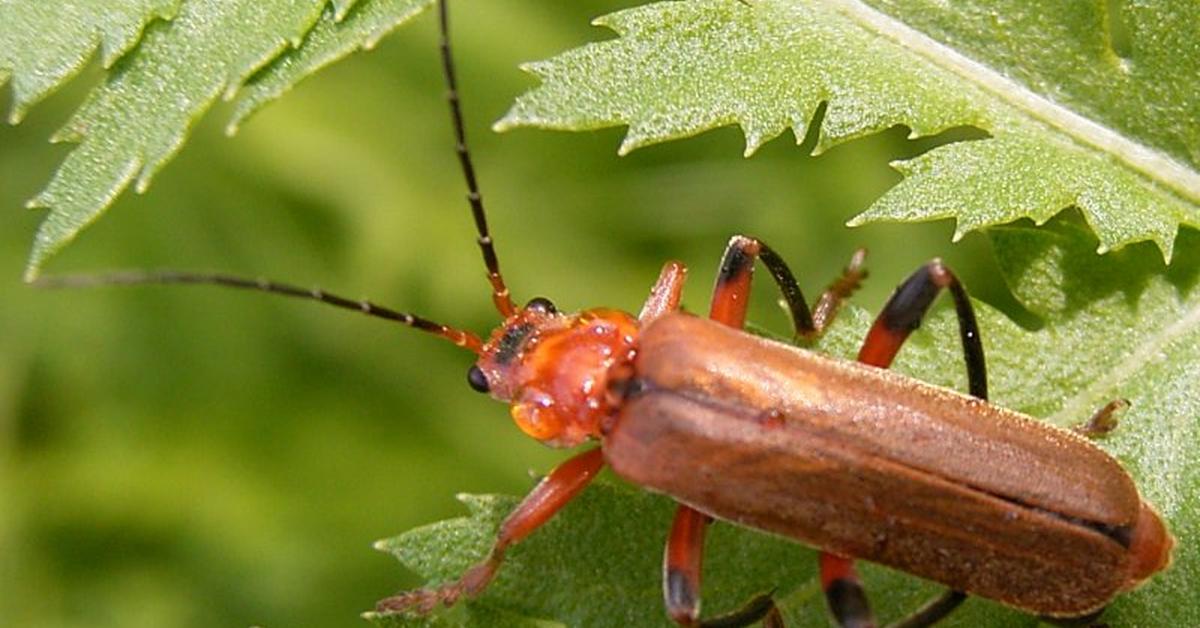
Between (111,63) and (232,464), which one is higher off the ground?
(111,63)

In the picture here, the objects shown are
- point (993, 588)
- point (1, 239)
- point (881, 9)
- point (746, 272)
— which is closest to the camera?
point (993, 588)

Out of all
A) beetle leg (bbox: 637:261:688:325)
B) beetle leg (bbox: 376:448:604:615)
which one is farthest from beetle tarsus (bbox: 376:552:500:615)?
beetle leg (bbox: 637:261:688:325)

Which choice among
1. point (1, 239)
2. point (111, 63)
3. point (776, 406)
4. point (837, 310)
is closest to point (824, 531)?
point (776, 406)

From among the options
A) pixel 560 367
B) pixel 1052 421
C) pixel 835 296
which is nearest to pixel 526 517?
pixel 560 367

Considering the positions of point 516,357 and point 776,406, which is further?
point 516,357

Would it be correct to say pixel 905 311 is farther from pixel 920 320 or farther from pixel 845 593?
pixel 845 593

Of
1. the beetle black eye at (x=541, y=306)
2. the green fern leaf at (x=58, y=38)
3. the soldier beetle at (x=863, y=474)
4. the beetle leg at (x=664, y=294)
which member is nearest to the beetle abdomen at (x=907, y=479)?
the soldier beetle at (x=863, y=474)

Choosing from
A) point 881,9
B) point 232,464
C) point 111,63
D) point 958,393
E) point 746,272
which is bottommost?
point 232,464

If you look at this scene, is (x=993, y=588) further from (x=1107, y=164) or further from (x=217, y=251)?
(x=217, y=251)
